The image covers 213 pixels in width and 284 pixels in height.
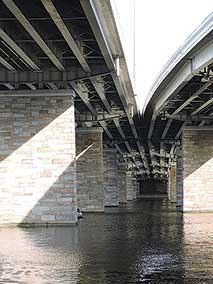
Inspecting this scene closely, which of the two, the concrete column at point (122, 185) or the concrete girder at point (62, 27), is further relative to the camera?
the concrete column at point (122, 185)

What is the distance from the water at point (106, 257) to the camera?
1385cm

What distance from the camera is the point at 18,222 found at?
31.5m

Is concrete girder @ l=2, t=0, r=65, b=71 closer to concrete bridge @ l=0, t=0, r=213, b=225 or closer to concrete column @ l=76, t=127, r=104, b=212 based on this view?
concrete bridge @ l=0, t=0, r=213, b=225

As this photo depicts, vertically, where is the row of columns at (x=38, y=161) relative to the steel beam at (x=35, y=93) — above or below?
below

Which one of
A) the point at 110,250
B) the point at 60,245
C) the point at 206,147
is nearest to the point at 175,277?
the point at 110,250

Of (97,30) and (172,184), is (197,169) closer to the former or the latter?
(97,30)

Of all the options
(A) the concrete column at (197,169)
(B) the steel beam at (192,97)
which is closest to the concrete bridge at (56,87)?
(B) the steel beam at (192,97)

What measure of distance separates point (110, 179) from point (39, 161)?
38.1m

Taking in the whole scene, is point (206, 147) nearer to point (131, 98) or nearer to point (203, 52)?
point (131, 98)

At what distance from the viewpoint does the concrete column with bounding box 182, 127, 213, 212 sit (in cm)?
4991

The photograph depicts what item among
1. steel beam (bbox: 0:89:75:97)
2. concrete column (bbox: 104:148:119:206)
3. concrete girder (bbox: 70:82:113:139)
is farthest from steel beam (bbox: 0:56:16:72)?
concrete column (bbox: 104:148:119:206)

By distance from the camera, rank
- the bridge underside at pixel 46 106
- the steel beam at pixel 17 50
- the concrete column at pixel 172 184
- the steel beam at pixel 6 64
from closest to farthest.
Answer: the steel beam at pixel 17 50 < the bridge underside at pixel 46 106 < the steel beam at pixel 6 64 < the concrete column at pixel 172 184

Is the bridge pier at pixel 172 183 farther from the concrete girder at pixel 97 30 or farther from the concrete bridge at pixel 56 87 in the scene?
the concrete girder at pixel 97 30

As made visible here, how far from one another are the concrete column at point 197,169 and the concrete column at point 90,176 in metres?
6.54
